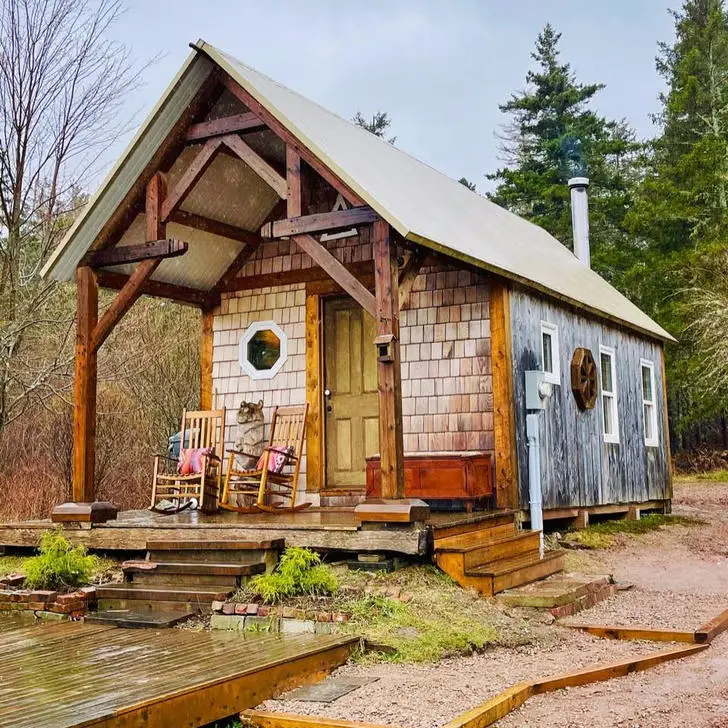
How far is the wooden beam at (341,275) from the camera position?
23.6 ft

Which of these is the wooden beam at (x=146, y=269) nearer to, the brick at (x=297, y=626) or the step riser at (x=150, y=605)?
the step riser at (x=150, y=605)

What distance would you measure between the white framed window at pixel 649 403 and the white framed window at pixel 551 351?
3.72 metres

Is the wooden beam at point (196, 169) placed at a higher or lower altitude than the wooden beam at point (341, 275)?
higher

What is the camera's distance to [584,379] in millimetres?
10883

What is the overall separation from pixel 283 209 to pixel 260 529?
4.63m

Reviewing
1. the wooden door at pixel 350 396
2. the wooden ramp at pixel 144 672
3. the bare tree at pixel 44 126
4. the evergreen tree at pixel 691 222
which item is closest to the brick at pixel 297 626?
the wooden ramp at pixel 144 672

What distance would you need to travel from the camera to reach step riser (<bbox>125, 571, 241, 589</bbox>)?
641cm

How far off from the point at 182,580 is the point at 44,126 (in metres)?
7.09

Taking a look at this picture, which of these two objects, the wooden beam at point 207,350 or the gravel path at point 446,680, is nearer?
the gravel path at point 446,680

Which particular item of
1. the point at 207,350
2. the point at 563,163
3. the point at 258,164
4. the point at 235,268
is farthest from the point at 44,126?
the point at 563,163

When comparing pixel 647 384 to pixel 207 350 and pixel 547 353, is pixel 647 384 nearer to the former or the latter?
pixel 547 353

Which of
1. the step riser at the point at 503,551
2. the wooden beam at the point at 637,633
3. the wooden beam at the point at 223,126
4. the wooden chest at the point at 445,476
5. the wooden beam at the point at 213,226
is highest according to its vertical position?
the wooden beam at the point at 223,126

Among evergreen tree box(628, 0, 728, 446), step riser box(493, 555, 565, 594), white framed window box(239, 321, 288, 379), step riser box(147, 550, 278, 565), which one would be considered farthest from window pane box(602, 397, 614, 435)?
evergreen tree box(628, 0, 728, 446)

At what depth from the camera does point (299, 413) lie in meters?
9.82
